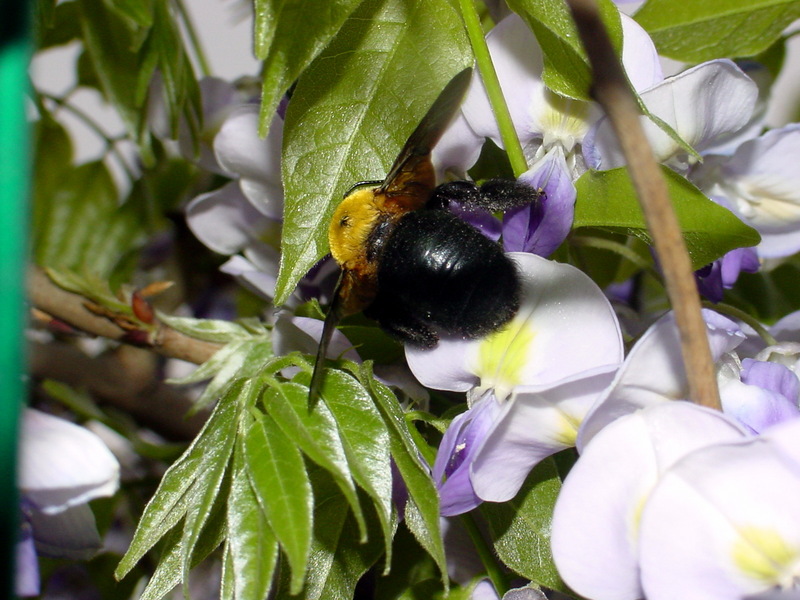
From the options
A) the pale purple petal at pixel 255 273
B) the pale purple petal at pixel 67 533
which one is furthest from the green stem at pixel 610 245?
the pale purple petal at pixel 67 533

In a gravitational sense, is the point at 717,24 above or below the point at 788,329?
above

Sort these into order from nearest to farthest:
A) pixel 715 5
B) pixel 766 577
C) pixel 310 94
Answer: pixel 766 577 < pixel 310 94 < pixel 715 5

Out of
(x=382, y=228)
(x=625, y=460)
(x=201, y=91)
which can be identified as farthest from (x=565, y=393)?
(x=201, y=91)

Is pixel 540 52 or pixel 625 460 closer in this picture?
pixel 625 460

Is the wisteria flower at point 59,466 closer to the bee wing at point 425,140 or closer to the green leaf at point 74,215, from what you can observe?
the bee wing at point 425,140

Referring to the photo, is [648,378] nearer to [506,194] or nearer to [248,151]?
[506,194]

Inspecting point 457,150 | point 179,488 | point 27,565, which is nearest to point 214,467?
point 179,488

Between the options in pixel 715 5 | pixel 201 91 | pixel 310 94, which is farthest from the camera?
pixel 201 91

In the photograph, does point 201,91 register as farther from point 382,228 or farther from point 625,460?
point 625,460
